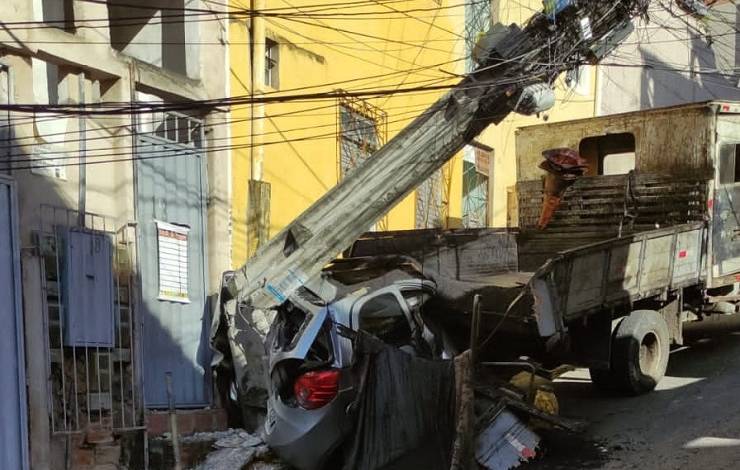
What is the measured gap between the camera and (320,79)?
34.2ft

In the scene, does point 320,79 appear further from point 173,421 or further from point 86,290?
point 173,421

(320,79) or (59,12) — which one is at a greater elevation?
(59,12)

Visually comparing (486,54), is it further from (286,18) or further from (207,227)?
(207,227)

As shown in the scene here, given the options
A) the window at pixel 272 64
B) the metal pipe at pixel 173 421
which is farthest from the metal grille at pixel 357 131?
the metal pipe at pixel 173 421

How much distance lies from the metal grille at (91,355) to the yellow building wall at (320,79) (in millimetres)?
1953

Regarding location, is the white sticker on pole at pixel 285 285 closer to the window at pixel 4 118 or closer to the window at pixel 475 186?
the window at pixel 4 118

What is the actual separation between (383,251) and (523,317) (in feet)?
8.03

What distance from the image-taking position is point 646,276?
748cm

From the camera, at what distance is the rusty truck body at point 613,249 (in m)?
6.98

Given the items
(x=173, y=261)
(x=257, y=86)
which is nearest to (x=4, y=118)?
(x=173, y=261)

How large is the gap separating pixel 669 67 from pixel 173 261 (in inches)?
722

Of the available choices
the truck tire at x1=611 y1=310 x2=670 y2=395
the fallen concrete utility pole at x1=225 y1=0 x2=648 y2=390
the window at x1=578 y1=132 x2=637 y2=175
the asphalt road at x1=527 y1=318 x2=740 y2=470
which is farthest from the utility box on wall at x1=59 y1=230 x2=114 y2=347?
the window at x1=578 y1=132 x2=637 y2=175

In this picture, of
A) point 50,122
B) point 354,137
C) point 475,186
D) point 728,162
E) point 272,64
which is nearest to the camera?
point 50,122

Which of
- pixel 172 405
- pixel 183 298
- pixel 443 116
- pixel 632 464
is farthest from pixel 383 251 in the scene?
pixel 632 464
